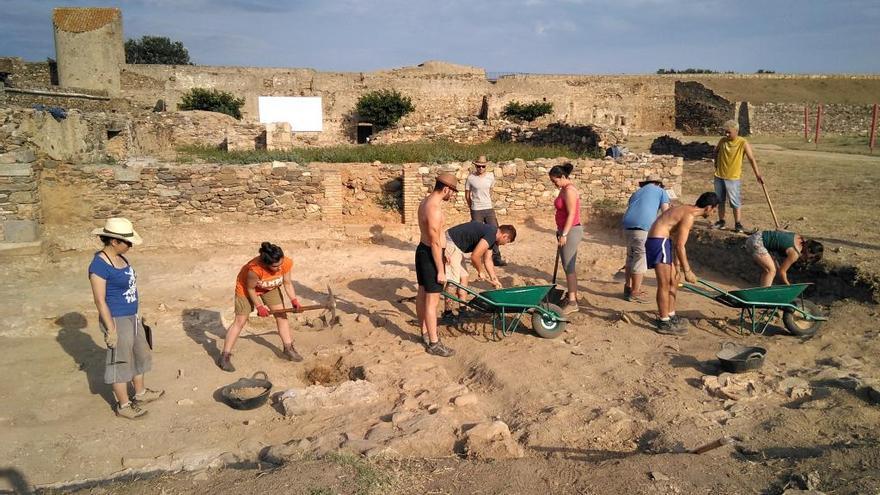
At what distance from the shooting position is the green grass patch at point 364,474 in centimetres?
316

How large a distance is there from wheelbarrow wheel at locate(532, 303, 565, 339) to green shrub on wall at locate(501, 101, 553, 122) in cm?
2421

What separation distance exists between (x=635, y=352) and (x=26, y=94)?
2103 cm

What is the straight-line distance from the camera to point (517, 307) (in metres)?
5.88

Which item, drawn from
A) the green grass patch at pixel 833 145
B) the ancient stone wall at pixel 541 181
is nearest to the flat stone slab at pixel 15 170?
the ancient stone wall at pixel 541 181

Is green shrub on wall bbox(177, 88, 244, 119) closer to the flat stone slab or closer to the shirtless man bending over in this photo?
the flat stone slab

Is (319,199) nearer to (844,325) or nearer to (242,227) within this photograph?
(242,227)

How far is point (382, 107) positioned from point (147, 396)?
24901 mm

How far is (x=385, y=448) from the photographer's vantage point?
388 centimetres

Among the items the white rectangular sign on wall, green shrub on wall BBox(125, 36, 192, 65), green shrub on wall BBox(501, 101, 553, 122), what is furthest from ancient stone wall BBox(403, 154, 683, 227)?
green shrub on wall BBox(125, 36, 192, 65)

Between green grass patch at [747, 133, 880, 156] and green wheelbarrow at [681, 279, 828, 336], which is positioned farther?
green grass patch at [747, 133, 880, 156]

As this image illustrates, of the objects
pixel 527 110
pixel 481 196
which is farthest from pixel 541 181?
pixel 527 110

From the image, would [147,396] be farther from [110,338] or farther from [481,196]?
[481,196]

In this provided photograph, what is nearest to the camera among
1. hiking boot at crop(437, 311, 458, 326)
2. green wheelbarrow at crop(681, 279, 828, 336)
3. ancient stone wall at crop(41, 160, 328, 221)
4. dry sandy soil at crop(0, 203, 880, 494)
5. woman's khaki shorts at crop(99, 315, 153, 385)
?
dry sandy soil at crop(0, 203, 880, 494)

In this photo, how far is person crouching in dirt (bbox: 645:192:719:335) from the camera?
5.93 meters
